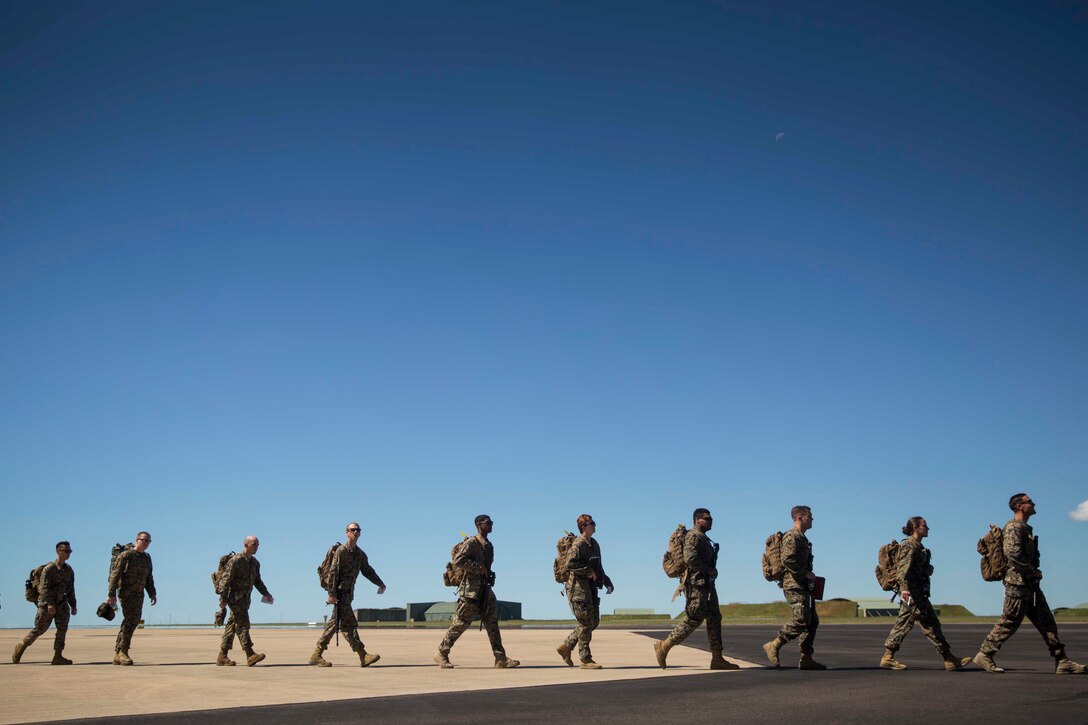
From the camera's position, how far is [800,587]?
1339cm

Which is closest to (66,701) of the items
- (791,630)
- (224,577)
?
(224,577)

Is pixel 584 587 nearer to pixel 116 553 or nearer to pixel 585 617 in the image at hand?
pixel 585 617

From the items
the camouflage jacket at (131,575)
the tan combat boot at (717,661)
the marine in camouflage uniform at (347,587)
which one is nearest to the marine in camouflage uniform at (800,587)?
the tan combat boot at (717,661)

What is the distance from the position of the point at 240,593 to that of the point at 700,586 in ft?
26.0

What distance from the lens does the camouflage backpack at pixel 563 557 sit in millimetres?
14359

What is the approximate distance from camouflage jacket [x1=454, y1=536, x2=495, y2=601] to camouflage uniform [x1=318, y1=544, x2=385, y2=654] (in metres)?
1.80

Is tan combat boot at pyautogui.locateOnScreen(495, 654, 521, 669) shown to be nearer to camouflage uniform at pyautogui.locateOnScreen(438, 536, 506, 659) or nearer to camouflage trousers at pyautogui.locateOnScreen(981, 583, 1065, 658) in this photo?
camouflage uniform at pyautogui.locateOnScreen(438, 536, 506, 659)

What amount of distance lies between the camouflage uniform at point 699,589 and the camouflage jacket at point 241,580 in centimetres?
730

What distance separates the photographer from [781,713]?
7988 millimetres

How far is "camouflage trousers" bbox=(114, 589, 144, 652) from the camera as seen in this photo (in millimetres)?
16094

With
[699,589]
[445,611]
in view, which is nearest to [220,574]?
[699,589]

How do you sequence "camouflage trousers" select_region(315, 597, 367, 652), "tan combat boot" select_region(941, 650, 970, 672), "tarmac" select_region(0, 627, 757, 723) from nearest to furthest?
1. "tarmac" select_region(0, 627, 757, 723)
2. "tan combat boot" select_region(941, 650, 970, 672)
3. "camouflage trousers" select_region(315, 597, 367, 652)

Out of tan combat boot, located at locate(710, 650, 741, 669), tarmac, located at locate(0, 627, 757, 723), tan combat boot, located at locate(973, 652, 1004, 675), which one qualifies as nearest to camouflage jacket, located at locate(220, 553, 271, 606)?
tarmac, located at locate(0, 627, 757, 723)

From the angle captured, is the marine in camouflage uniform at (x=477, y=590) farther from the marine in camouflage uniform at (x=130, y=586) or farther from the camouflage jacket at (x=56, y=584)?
the camouflage jacket at (x=56, y=584)
